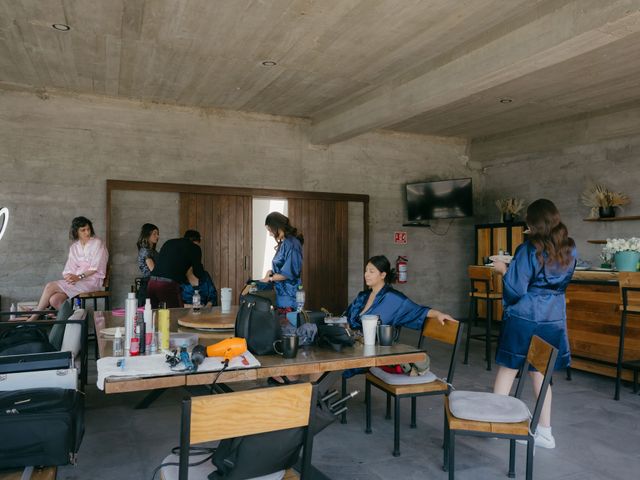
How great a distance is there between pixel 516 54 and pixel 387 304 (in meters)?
2.51

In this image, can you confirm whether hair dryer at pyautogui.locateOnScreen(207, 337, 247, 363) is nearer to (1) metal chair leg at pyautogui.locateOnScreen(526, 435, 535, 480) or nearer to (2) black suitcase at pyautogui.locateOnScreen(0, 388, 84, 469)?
(2) black suitcase at pyautogui.locateOnScreen(0, 388, 84, 469)

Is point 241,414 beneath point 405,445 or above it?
above

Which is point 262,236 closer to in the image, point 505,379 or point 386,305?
point 386,305

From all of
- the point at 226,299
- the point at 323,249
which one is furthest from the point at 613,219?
the point at 226,299

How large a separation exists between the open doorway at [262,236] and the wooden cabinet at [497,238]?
3401 millimetres

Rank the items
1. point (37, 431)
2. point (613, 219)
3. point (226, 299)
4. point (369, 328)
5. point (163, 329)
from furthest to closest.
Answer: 1. point (613, 219)
2. point (226, 299)
3. point (369, 328)
4. point (163, 329)
5. point (37, 431)

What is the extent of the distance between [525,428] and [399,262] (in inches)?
242

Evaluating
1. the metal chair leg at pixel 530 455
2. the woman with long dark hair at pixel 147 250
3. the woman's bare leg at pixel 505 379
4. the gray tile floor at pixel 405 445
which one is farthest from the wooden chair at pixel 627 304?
the woman with long dark hair at pixel 147 250

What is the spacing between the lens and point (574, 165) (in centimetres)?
780

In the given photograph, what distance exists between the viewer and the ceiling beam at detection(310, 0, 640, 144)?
12.3 ft

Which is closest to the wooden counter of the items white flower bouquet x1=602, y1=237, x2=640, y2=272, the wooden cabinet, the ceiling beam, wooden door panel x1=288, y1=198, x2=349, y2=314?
white flower bouquet x1=602, y1=237, x2=640, y2=272

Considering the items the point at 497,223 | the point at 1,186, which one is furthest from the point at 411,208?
the point at 1,186

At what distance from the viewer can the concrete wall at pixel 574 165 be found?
7086 millimetres

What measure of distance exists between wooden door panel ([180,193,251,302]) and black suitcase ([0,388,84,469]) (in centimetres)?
492
